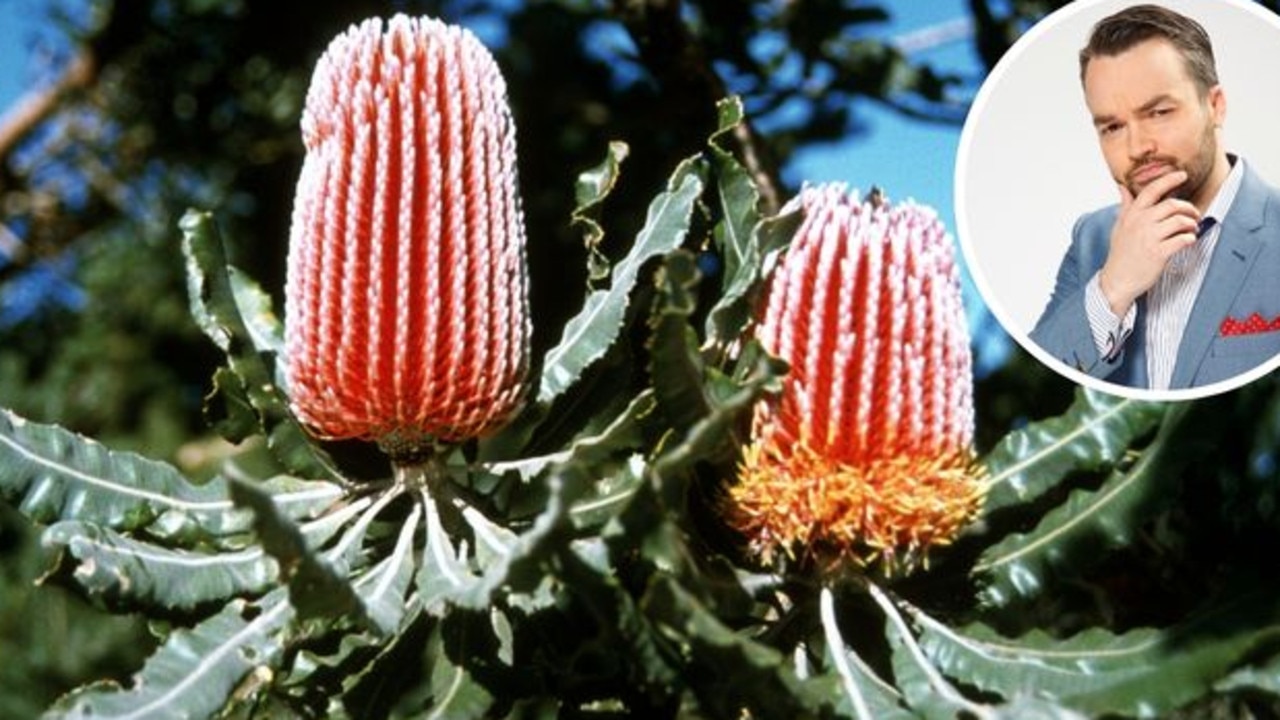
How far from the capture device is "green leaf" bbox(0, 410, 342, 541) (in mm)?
1456

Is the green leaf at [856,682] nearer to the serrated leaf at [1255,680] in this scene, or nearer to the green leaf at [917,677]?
the green leaf at [917,677]

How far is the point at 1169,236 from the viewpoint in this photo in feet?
5.26

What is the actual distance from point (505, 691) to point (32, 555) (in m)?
2.95

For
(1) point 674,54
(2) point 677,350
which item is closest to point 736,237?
(2) point 677,350

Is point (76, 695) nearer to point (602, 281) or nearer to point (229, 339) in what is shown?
point (229, 339)

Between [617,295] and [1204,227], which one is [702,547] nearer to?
[617,295]

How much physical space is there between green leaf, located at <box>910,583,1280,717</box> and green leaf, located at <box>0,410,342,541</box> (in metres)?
0.56

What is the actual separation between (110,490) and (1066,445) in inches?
Result: 32.8

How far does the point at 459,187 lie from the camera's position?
1446mm

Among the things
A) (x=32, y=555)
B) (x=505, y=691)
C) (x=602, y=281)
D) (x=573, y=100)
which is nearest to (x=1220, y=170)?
(x=602, y=281)

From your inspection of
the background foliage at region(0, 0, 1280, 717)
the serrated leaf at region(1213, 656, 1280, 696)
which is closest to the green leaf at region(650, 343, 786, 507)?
the background foliage at region(0, 0, 1280, 717)

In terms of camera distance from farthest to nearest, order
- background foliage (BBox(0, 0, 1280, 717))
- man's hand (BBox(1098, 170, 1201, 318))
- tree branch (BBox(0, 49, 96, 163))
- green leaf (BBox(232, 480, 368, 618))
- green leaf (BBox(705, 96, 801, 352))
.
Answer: tree branch (BBox(0, 49, 96, 163)) → man's hand (BBox(1098, 170, 1201, 318)) → green leaf (BBox(705, 96, 801, 352)) → background foliage (BBox(0, 0, 1280, 717)) → green leaf (BBox(232, 480, 368, 618))

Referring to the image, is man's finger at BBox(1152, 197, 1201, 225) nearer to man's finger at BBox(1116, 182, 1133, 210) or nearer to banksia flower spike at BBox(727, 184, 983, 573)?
man's finger at BBox(1116, 182, 1133, 210)

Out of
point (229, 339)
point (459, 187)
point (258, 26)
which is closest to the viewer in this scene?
point (459, 187)
